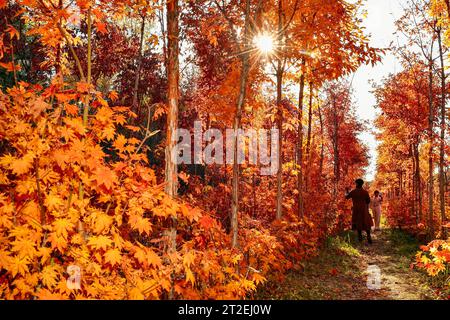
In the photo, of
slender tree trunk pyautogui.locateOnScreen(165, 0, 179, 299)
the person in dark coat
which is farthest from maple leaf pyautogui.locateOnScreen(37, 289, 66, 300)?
the person in dark coat

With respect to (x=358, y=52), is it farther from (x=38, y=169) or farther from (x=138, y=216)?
(x=38, y=169)

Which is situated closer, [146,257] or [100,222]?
[100,222]

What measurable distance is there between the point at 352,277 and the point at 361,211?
165 inches

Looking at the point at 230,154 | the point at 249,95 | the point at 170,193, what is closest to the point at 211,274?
the point at 170,193

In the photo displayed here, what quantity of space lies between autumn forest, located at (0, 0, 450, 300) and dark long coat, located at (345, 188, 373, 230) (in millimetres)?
179

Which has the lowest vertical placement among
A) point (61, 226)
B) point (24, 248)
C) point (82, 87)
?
point (24, 248)

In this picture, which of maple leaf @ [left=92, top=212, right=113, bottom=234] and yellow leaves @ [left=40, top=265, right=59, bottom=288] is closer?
yellow leaves @ [left=40, top=265, right=59, bottom=288]

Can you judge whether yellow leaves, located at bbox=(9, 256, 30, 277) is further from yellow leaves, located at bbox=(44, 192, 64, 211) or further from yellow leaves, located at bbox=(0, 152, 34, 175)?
yellow leaves, located at bbox=(0, 152, 34, 175)

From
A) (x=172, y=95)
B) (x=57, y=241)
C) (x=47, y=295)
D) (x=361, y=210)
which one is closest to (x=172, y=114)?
(x=172, y=95)

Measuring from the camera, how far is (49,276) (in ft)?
11.3

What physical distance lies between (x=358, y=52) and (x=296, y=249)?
509cm

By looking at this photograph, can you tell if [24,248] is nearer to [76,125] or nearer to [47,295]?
[47,295]

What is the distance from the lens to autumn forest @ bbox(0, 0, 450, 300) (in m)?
3.72
